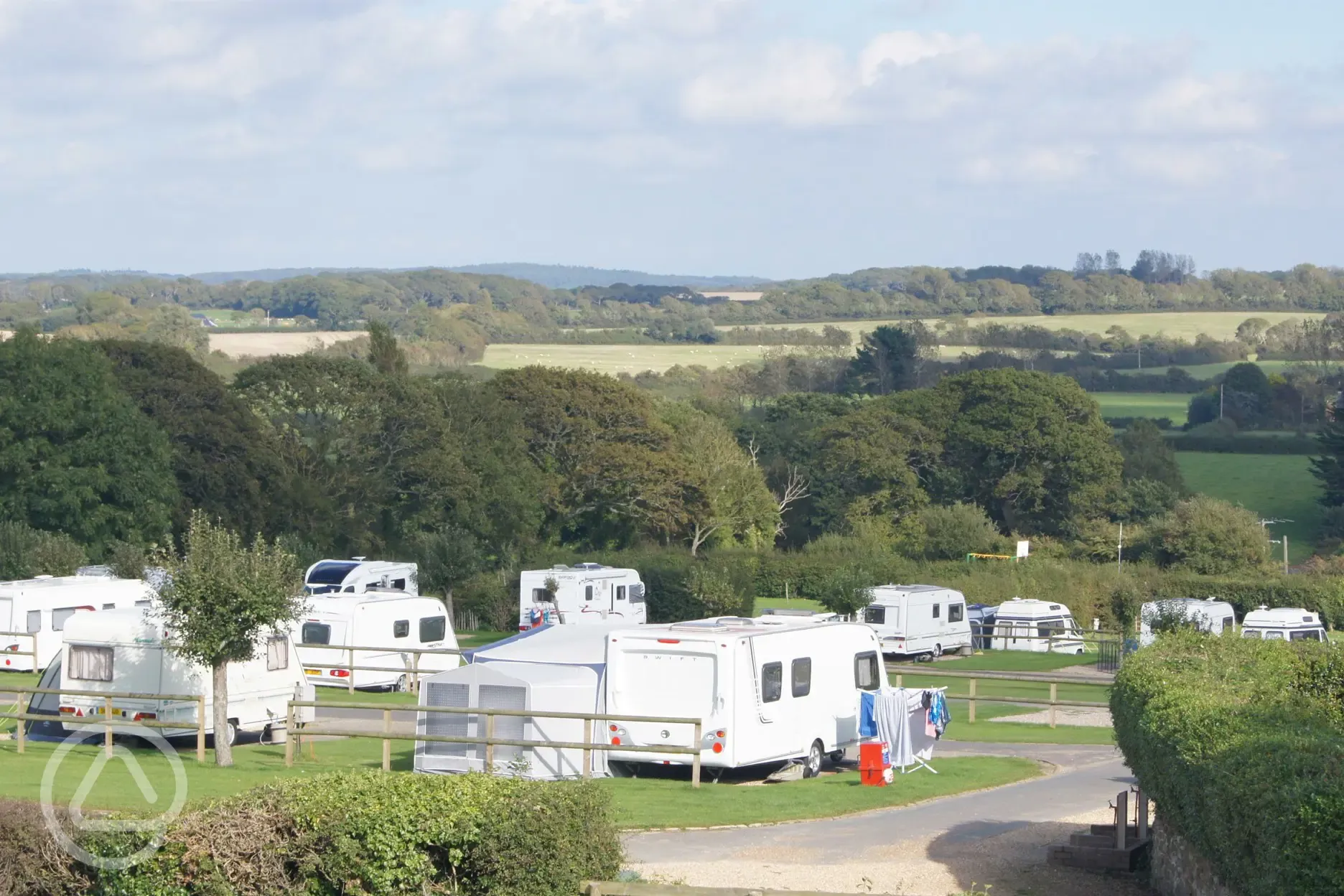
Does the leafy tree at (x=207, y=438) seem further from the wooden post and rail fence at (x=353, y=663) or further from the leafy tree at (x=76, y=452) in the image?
the wooden post and rail fence at (x=353, y=663)

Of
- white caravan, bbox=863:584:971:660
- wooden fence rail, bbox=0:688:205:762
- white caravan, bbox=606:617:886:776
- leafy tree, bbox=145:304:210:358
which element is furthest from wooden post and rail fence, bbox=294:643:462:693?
leafy tree, bbox=145:304:210:358

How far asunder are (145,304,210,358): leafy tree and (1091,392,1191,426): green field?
218ft

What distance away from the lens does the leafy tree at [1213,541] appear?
59.3 meters

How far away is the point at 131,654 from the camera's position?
67.7ft

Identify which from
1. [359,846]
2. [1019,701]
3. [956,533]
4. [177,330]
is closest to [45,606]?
[1019,701]

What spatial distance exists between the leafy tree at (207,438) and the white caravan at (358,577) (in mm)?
13429

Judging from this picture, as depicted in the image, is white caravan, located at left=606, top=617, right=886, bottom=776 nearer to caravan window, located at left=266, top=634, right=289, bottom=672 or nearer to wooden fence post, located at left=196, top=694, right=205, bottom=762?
wooden fence post, located at left=196, top=694, right=205, bottom=762

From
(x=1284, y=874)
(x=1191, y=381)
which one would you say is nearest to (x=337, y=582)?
(x=1284, y=874)

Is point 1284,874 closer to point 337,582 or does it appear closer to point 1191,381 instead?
point 337,582

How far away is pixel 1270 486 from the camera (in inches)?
3511

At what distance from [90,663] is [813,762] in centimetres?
948

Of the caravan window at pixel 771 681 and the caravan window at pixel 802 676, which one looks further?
the caravan window at pixel 802 676

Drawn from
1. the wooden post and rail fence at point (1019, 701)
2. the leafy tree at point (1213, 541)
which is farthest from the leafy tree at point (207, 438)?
the leafy tree at point (1213, 541)

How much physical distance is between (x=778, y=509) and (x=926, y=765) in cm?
5160
